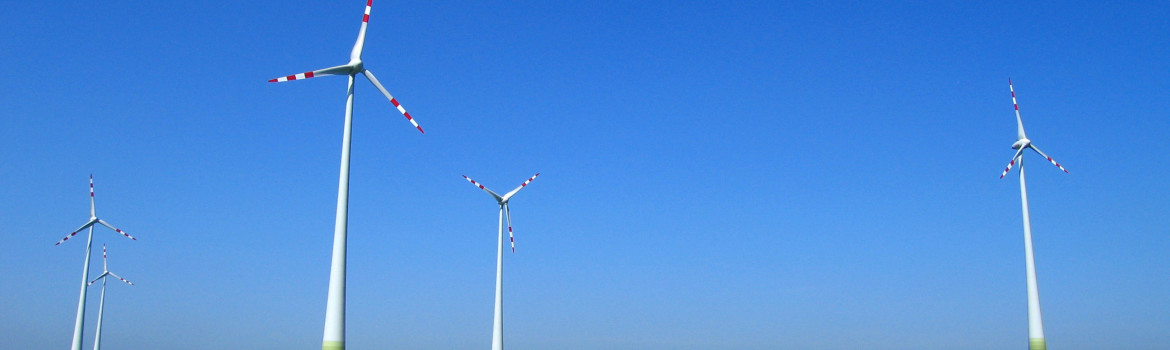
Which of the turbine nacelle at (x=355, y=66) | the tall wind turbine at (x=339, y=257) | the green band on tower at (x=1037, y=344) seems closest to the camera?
the tall wind turbine at (x=339, y=257)

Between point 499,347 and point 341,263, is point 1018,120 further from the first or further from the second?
point 341,263

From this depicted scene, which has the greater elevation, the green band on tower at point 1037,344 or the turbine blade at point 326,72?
the turbine blade at point 326,72

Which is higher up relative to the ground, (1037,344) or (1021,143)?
(1021,143)

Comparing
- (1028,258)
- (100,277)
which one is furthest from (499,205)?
(100,277)

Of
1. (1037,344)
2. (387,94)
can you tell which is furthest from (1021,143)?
(387,94)

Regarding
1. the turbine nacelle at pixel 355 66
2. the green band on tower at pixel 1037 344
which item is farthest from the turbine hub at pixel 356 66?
the green band on tower at pixel 1037 344

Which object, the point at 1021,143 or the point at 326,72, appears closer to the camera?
the point at 326,72

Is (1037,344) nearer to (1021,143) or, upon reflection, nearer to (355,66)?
(1021,143)

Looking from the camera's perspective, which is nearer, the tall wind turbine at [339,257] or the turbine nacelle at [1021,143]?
the tall wind turbine at [339,257]

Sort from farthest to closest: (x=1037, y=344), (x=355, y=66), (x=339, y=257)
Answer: (x=1037, y=344) → (x=355, y=66) → (x=339, y=257)

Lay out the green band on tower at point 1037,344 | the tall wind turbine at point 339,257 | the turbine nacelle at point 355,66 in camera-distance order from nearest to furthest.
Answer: the tall wind turbine at point 339,257, the turbine nacelle at point 355,66, the green band on tower at point 1037,344

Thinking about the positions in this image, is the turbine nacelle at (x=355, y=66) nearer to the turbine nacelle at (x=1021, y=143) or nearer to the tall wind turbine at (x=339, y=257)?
the tall wind turbine at (x=339, y=257)

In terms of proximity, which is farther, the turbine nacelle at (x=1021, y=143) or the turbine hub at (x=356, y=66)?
the turbine nacelle at (x=1021, y=143)

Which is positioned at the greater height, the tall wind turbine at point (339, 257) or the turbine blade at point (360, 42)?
the turbine blade at point (360, 42)
